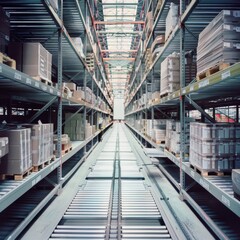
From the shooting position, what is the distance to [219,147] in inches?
121

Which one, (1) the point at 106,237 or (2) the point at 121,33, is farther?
(2) the point at 121,33

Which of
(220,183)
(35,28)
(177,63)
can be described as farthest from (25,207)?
(177,63)

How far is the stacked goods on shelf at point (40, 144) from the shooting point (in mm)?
3225

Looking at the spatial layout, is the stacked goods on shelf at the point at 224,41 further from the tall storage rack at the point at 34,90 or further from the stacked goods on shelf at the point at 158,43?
the stacked goods on shelf at the point at 158,43

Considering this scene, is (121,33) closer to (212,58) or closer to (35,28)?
(35,28)

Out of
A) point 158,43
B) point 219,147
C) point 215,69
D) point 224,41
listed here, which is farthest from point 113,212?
→ point 158,43

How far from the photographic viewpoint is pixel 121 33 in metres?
13.8

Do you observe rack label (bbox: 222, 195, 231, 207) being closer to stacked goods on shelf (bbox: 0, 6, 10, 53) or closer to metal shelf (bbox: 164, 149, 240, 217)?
metal shelf (bbox: 164, 149, 240, 217)

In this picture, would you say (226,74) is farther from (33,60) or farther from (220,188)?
(33,60)

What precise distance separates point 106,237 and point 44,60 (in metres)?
2.74

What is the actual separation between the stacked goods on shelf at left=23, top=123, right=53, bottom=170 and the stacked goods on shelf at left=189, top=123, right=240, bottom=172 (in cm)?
217

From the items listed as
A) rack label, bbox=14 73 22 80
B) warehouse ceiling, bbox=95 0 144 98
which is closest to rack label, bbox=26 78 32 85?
rack label, bbox=14 73 22 80

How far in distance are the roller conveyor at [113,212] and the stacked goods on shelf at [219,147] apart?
1.03 metres

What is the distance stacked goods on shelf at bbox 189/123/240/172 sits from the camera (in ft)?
10.0
